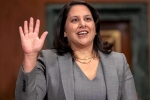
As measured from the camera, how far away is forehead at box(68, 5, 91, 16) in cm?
170

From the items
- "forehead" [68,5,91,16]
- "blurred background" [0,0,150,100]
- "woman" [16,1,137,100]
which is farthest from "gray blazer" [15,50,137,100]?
"blurred background" [0,0,150,100]

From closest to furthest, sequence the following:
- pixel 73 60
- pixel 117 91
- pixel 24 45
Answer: pixel 24 45, pixel 117 91, pixel 73 60

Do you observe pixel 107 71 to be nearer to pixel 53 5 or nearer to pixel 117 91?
pixel 117 91

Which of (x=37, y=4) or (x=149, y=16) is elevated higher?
(x=37, y=4)

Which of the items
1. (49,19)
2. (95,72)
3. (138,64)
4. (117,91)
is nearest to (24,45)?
(95,72)

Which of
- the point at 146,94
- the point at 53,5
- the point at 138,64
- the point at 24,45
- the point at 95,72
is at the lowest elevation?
the point at 146,94

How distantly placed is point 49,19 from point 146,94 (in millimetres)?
1320

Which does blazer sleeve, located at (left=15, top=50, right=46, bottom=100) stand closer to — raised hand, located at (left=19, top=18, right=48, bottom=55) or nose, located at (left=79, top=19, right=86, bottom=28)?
raised hand, located at (left=19, top=18, right=48, bottom=55)

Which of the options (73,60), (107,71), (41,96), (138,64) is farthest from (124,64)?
(138,64)

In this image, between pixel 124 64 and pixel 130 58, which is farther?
pixel 130 58

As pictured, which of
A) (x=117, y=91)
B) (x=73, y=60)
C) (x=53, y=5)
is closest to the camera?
(x=117, y=91)

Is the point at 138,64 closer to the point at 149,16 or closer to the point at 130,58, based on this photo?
the point at 130,58

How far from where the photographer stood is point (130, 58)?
3.21m

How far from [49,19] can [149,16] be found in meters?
1.09
